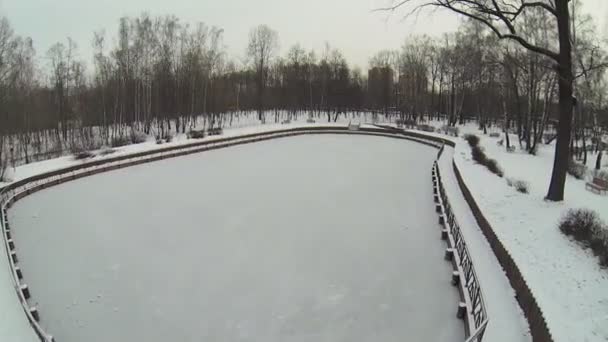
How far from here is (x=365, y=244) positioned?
10.7 m

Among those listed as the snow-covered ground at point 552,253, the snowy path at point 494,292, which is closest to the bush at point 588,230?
the snow-covered ground at point 552,253

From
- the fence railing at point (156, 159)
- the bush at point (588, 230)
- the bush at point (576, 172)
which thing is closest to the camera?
the fence railing at point (156, 159)

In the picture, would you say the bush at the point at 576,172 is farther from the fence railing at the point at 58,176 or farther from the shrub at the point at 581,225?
the fence railing at the point at 58,176

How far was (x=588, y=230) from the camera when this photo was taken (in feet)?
28.4

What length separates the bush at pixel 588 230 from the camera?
7.99 metres

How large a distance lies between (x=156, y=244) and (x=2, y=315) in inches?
150

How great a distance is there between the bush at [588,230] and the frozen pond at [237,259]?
2.74 metres

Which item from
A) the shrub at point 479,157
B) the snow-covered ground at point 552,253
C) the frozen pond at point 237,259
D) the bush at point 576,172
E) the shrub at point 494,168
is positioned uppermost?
the shrub at point 479,157

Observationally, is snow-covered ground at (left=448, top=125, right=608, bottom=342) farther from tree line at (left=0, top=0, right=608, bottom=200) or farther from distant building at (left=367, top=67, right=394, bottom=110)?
distant building at (left=367, top=67, right=394, bottom=110)

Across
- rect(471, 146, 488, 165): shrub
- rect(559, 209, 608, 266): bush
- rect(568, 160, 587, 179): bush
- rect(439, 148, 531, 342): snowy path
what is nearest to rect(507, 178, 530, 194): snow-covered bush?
rect(439, 148, 531, 342): snowy path

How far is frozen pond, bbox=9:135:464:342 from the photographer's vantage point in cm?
727

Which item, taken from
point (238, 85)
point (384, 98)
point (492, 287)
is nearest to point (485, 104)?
point (384, 98)

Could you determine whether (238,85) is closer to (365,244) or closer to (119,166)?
(119,166)

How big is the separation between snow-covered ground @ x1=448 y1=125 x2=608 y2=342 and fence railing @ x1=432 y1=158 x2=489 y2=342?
0.86 metres
